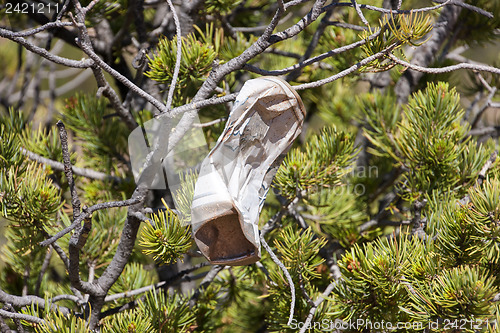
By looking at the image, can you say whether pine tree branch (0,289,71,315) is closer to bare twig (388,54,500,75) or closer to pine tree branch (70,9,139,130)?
pine tree branch (70,9,139,130)

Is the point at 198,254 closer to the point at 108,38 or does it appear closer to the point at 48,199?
the point at 48,199

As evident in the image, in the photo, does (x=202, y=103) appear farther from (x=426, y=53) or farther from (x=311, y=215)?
(x=426, y=53)

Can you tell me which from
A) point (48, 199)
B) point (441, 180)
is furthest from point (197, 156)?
point (441, 180)

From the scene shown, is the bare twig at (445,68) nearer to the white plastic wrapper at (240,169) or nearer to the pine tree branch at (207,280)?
the white plastic wrapper at (240,169)

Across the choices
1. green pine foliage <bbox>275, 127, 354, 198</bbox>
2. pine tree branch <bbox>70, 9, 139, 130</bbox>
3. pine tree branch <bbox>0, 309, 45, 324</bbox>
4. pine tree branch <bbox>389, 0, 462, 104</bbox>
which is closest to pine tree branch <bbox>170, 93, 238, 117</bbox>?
pine tree branch <bbox>70, 9, 139, 130</bbox>

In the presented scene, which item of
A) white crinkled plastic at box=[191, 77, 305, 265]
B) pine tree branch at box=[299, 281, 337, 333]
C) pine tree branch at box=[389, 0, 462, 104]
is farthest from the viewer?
pine tree branch at box=[389, 0, 462, 104]

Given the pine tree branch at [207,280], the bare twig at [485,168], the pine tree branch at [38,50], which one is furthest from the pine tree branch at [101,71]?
the bare twig at [485,168]

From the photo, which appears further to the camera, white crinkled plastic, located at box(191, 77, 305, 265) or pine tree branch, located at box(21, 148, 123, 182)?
pine tree branch, located at box(21, 148, 123, 182)

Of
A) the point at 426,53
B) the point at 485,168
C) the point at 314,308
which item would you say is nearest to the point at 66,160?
the point at 314,308
